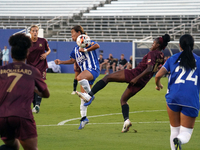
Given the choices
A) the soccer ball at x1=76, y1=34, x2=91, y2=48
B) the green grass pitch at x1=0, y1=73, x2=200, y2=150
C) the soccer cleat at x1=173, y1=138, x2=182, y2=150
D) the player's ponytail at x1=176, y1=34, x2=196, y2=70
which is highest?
the player's ponytail at x1=176, y1=34, x2=196, y2=70

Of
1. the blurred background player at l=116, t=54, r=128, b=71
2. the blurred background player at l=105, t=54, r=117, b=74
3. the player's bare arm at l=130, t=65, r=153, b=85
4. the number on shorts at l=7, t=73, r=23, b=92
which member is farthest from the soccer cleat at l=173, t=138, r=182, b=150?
the blurred background player at l=105, t=54, r=117, b=74

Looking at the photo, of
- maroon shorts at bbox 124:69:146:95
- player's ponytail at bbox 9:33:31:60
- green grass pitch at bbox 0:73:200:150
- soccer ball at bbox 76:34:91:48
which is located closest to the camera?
player's ponytail at bbox 9:33:31:60

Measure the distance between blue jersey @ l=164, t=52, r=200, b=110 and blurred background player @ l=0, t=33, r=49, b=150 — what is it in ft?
6.44

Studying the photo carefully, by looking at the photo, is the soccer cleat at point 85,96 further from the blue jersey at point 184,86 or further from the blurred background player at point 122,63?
the blurred background player at point 122,63

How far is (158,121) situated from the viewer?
984cm

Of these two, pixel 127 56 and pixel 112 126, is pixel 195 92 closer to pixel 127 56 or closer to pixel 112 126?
pixel 112 126

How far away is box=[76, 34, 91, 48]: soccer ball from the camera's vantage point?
874 centimetres

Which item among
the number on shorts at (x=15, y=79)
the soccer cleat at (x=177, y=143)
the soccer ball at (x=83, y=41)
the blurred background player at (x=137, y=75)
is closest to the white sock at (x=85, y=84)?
the blurred background player at (x=137, y=75)

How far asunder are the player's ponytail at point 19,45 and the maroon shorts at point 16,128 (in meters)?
0.65

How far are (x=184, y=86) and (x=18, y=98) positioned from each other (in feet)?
7.51

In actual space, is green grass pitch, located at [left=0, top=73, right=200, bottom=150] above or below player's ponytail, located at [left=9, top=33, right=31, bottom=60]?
below

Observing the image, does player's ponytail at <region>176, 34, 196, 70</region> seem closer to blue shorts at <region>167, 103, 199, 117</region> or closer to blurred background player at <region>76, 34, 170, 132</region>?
blue shorts at <region>167, 103, 199, 117</region>

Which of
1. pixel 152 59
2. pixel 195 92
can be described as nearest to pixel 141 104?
pixel 152 59

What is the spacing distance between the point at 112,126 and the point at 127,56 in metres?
21.9
